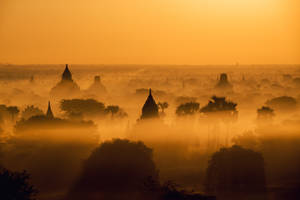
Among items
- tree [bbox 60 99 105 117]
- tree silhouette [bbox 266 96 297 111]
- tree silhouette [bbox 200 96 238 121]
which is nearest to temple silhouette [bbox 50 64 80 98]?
tree [bbox 60 99 105 117]

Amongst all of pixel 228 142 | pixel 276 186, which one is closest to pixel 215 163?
pixel 276 186

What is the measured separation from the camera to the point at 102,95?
135750mm

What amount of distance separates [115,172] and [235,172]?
9553 mm

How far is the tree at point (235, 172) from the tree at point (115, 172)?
4.75 m

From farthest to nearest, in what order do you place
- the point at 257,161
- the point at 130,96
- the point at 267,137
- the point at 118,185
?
the point at 130,96
the point at 267,137
the point at 257,161
the point at 118,185

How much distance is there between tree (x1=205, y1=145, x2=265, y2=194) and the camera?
35125 millimetres

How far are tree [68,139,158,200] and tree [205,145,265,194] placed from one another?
4.75 metres

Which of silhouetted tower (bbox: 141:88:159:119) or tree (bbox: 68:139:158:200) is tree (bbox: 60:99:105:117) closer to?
silhouetted tower (bbox: 141:88:159:119)

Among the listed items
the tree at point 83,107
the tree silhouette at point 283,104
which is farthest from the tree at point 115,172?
the tree silhouette at point 283,104

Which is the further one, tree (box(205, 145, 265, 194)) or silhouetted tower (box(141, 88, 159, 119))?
silhouetted tower (box(141, 88, 159, 119))

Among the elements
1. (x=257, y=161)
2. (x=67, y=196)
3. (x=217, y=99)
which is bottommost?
(x=67, y=196)

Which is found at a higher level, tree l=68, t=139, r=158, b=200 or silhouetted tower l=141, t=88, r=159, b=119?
silhouetted tower l=141, t=88, r=159, b=119

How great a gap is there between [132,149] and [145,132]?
47.6 ft

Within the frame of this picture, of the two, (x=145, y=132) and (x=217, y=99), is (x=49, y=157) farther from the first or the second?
(x=217, y=99)
